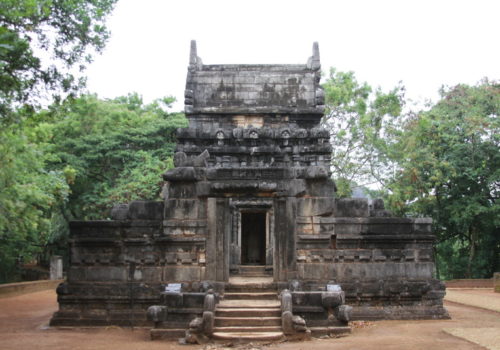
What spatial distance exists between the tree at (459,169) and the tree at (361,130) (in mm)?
1117

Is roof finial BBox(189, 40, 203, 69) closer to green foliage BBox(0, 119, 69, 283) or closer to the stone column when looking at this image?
green foliage BBox(0, 119, 69, 283)

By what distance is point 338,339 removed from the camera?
10070 millimetres

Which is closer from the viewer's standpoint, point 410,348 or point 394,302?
point 410,348

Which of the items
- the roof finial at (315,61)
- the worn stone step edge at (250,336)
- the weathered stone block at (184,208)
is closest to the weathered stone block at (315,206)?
the weathered stone block at (184,208)

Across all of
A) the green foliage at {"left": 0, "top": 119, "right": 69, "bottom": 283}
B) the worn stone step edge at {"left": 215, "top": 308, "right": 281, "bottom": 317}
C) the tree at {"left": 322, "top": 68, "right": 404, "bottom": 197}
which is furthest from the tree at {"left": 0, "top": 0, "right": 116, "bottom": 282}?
the tree at {"left": 322, "top": 68, "right": 404, "bottom": 197}

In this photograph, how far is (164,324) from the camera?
34.6ft

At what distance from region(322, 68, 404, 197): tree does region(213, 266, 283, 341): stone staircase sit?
1609 centimetres

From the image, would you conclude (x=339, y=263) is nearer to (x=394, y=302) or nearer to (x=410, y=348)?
(x=394, y=302)

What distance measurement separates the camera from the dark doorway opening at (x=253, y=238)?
2136cm

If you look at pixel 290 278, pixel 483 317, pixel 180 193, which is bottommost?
pixel 483 317

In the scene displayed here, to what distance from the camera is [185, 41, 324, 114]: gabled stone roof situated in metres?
17.5

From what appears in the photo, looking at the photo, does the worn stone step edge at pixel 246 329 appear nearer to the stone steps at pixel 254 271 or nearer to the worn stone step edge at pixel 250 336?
the worn stone step edge at pixel 250 336

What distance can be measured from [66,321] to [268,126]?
909cm

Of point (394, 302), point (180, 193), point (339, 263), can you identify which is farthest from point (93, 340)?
point (394, 302)
